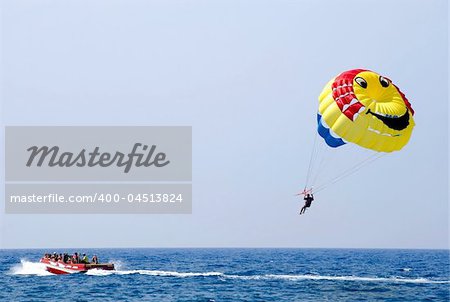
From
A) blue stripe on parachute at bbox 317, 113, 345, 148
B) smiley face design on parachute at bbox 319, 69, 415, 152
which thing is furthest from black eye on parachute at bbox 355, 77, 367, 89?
→ blue stripe on parachute at bbox 317, 113, 345, 148

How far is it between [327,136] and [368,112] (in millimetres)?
3616

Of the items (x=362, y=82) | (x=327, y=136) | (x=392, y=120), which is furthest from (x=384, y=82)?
(x=327, y=136)

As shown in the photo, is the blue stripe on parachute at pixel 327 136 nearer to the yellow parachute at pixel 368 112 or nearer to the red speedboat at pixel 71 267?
the yellow parachute at pixel 368 112

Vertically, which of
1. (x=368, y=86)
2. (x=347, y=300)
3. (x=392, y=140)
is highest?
(x=368, y=86)

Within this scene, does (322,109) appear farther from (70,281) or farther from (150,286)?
(70,281)

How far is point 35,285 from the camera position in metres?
49.8

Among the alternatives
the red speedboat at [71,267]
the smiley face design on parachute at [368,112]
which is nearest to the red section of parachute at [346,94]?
the smiley face design on parachute at [368,112]

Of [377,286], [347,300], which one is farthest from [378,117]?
[377,286]

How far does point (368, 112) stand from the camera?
3259 centimetres

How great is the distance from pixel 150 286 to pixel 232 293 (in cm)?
826

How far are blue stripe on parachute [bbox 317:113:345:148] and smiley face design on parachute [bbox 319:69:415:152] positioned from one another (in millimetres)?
1526

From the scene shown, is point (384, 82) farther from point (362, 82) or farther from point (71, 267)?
point (71, 267)

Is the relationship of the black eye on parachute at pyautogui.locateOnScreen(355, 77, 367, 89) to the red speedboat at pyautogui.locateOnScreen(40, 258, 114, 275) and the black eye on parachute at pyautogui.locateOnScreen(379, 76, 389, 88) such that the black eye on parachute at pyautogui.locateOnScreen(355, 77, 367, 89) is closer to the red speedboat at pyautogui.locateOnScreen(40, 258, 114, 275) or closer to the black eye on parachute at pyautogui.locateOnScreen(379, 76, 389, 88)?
the black eye on parachute at pyautogui.locateOnScreen(379, 76, 389, 88)

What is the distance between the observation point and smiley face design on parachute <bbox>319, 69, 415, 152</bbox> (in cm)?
3259
